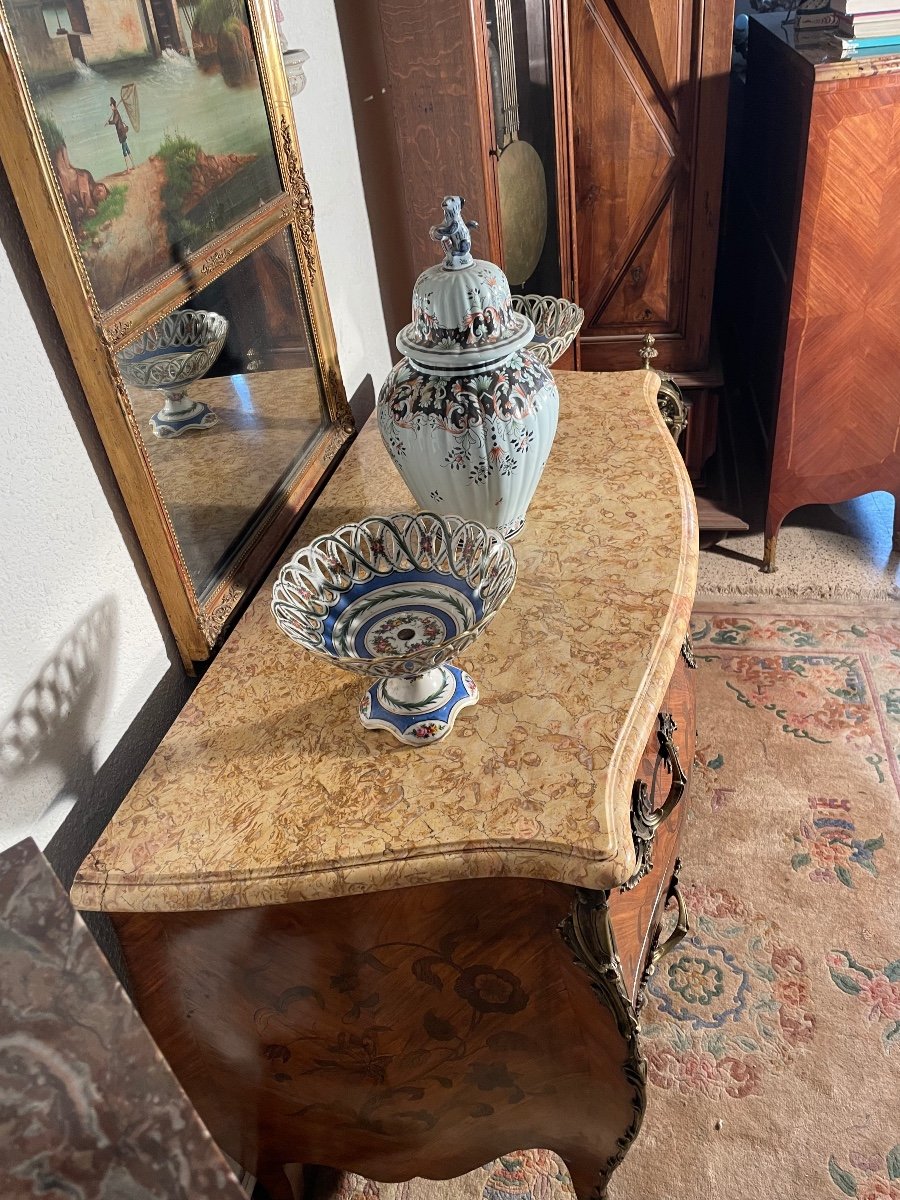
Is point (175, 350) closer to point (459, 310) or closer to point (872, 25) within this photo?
point (459, 310)

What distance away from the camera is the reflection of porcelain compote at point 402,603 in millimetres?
829

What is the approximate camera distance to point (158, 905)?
2.47ft

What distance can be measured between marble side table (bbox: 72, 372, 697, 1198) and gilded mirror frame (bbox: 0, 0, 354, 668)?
0.25 ft

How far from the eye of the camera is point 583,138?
1.96 meters

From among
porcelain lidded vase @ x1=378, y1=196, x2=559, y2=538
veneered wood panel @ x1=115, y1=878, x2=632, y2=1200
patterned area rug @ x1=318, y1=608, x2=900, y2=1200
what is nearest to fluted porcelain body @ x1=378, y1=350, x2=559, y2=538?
porcelain lidded vase @ x1=378, y1=196, x2=559, y2=538

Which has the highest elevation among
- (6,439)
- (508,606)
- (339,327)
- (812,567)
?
(6,439)

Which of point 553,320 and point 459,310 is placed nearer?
point 459,310

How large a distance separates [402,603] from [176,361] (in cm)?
36

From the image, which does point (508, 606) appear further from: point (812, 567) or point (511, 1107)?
point (812, 567)

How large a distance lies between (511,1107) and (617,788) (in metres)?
0.42

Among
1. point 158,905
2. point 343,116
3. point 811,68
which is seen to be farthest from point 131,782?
point 811,68

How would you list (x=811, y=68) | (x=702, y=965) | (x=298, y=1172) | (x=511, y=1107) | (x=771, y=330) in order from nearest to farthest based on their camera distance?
(x=511, y=1107) < (x=298, y=1172) < (x=702, y=965) < (x=811, y=68) < (x=771, y=330)

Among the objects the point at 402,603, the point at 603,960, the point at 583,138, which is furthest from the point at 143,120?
the point at 583,138

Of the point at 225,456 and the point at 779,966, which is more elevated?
the point at 225,456
